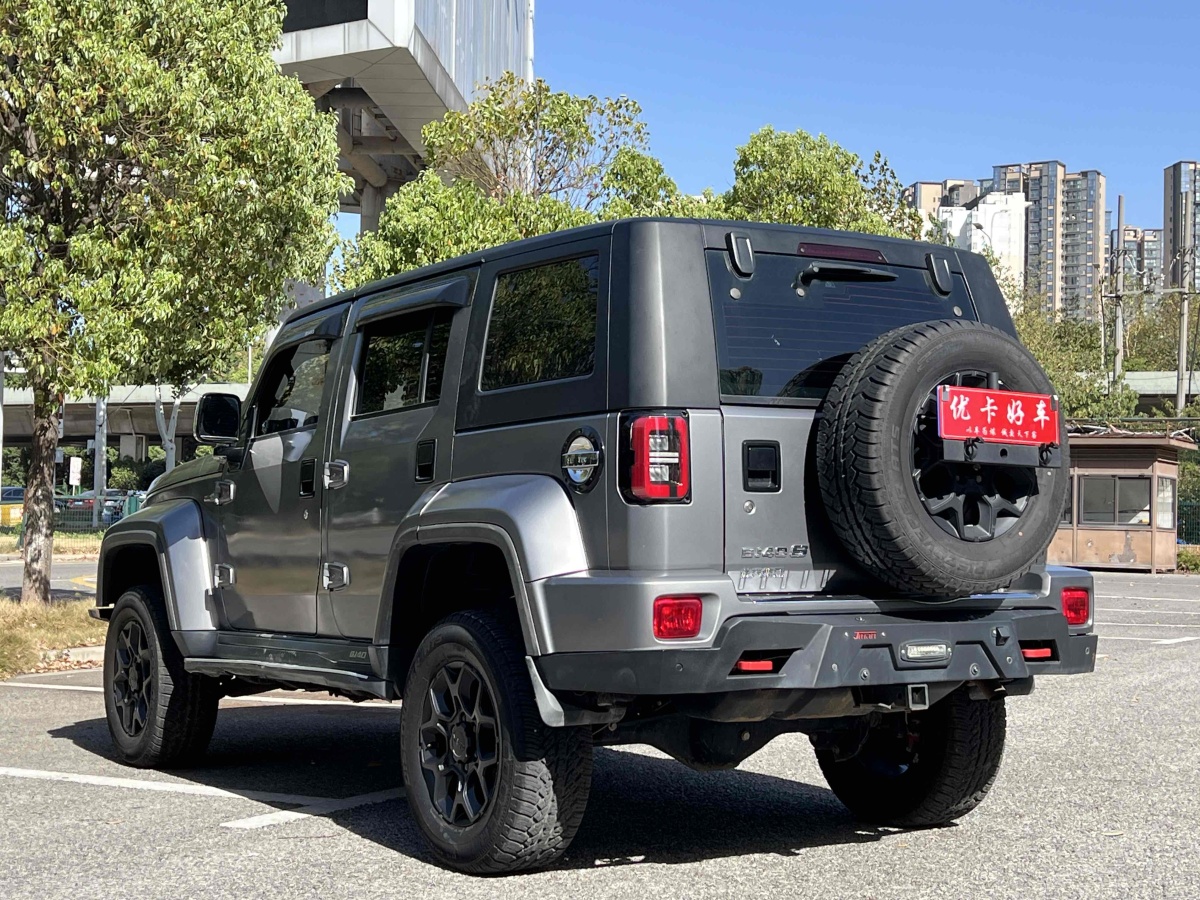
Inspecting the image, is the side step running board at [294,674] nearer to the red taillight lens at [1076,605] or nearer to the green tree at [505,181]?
the red taillight lens at [1076,605]

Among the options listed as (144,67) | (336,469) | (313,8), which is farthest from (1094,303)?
(336,469)

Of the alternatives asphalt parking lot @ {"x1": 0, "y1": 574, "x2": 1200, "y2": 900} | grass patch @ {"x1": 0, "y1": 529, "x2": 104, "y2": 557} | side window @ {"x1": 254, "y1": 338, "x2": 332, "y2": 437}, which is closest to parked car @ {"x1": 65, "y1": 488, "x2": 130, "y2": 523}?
grass patch @ {"x1": 0, "y1": 529, "x2": 104, "y2": 557}

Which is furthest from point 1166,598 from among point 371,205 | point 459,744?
point 371,205

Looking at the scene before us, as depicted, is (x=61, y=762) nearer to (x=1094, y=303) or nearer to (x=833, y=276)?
(x=833, y=276)

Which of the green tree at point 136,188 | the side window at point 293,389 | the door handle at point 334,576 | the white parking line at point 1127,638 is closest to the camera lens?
the door handle at point 334,576

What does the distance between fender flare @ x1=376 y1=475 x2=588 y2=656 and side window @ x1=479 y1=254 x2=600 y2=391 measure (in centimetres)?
40

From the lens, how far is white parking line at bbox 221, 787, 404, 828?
19.7 ft

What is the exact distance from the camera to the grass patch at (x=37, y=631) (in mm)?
12211

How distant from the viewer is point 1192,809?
6.35m

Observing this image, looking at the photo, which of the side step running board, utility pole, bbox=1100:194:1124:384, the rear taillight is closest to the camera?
the rear taillight

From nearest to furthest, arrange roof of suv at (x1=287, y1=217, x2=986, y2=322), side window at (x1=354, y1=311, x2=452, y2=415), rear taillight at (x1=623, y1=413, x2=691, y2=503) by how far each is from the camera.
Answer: rear taillight at (x1=623, y1=413, x2=691, y2=503) < roof of suv at (x1=287, y1=217, x2=986, y2=322) < side window at (x1=354, y1=311, x2=452, y2=415)

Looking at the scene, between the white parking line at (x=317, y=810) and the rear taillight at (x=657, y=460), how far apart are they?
7.72 feet

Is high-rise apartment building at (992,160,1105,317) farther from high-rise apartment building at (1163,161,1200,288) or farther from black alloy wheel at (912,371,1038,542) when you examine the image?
black alloy wheel at (912,371,1038,542)

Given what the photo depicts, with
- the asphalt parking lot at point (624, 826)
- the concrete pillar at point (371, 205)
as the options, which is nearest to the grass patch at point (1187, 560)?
the asphalt parking lot at point (624, 826)
